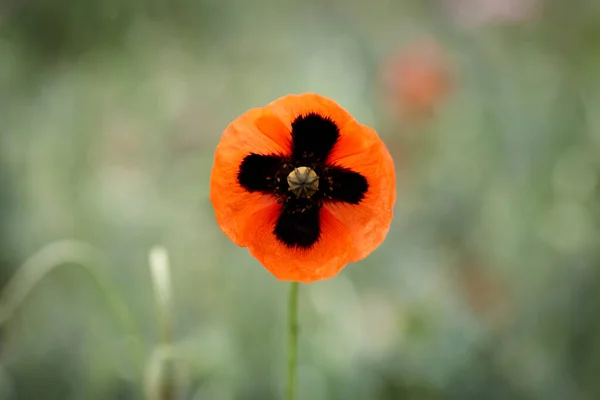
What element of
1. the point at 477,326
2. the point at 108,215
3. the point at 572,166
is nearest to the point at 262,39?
the point at 108,215

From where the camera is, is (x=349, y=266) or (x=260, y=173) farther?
(x=349, y=266)

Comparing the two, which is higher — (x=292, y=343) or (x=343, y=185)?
(x=343, y=185)

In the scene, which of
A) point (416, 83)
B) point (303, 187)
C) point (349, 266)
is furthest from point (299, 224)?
point (416, 83)

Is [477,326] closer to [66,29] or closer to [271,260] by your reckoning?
[271,260]

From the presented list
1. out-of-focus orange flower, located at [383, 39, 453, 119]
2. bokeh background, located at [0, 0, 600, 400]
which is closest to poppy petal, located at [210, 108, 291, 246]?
bokeh background, located at [0, 0, 600, 400]

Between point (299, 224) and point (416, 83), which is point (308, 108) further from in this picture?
point (416, 83)

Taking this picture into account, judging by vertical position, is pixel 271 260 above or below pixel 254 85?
below
